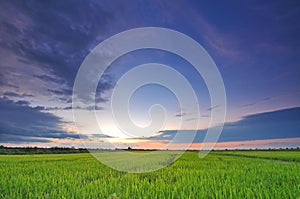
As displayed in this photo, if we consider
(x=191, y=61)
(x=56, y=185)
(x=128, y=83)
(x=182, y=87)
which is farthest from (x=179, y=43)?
(x=56, y=185)

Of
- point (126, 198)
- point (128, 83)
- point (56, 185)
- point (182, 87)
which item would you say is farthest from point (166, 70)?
point (126, 198)

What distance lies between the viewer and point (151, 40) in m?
16.4

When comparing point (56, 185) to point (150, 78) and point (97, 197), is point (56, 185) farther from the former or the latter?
point (150, 78)

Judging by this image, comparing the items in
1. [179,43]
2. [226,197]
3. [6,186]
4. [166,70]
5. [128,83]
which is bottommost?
[226,197]

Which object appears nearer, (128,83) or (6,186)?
(6,186)

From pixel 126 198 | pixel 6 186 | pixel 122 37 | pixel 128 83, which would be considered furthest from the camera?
pixel 122 37

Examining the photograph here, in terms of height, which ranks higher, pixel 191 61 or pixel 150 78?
pixel 191 61

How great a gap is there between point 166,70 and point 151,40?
86.2 inches

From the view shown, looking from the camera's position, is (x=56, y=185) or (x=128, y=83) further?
(x=128, y=83)

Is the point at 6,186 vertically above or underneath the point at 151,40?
underneath

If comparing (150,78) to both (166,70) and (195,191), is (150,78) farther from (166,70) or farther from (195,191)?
(195,191)

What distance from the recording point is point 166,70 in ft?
53.6

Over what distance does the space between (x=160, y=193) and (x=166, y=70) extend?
1252 centimetres

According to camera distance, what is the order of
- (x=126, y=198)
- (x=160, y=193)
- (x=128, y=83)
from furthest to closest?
(x=128, y=83), (x=160, y=193), (x=126, y=198)
